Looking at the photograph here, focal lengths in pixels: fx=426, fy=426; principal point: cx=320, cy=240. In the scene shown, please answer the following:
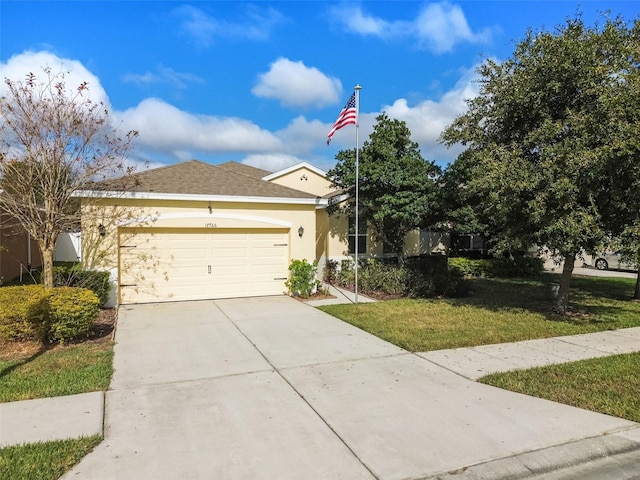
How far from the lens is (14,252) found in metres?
13.1

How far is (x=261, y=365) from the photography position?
20.2 ft

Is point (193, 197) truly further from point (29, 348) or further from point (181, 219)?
point (29, 348)

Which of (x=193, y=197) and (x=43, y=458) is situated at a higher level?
(x=193, y=197)

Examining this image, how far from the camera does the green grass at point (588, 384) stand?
15.7ft

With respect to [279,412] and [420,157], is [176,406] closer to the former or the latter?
[279,412]

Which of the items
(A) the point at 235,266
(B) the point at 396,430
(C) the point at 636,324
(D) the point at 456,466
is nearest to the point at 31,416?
(B) the point at 396,430

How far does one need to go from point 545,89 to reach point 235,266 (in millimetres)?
8748

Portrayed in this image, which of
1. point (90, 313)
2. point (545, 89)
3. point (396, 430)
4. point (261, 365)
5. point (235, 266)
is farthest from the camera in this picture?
point (235, 266)

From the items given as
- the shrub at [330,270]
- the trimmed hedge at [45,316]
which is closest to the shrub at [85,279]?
the trimmed hedge at [45,316]

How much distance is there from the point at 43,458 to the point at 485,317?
28.3 feet

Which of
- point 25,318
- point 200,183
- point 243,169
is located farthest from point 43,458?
point 243,169

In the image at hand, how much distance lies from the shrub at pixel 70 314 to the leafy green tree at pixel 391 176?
8.35 m

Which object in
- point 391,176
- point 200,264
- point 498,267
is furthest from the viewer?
point 498,267

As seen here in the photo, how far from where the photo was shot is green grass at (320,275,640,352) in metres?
7.83
